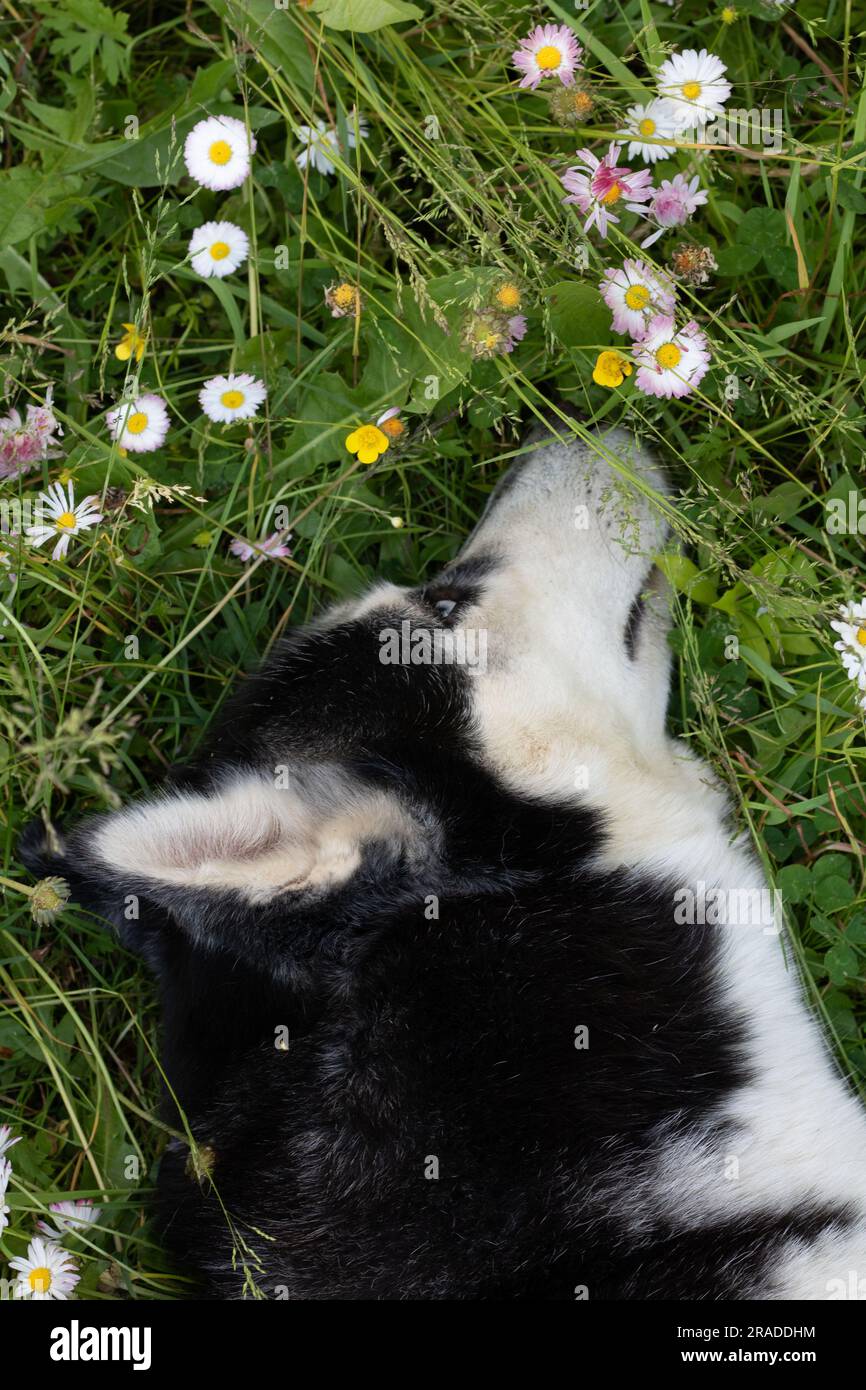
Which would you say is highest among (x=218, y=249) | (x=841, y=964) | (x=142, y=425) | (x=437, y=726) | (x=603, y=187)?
(x=218, y=249)

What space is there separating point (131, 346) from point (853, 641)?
2.26m

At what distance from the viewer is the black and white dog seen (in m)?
2.55

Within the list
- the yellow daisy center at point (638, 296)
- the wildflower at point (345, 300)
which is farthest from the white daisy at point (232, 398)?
the yellow daisy center at point (638, 296)

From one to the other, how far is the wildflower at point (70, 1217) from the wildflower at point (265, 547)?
6.44 feet

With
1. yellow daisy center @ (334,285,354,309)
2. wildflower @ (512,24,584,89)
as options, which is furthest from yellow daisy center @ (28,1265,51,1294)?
wildflower @ (512,24,584,89)

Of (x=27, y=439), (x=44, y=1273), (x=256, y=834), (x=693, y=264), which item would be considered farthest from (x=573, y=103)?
(x=44, y=1273)

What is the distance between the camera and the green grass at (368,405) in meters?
3.43

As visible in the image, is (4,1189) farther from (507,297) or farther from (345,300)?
(507,297)

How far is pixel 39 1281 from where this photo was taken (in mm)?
3168

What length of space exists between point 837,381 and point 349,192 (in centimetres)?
163

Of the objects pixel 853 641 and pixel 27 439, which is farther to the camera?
pixel 27 439

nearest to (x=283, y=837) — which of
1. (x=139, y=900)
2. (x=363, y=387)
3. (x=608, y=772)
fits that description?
(x=139, y=900)

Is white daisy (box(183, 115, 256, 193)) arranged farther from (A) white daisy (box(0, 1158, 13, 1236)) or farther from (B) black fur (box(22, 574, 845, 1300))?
(A) white daisy (box(0, 1158, 13, 1236))

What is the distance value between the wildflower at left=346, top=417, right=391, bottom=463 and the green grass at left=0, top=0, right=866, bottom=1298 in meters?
0.13
